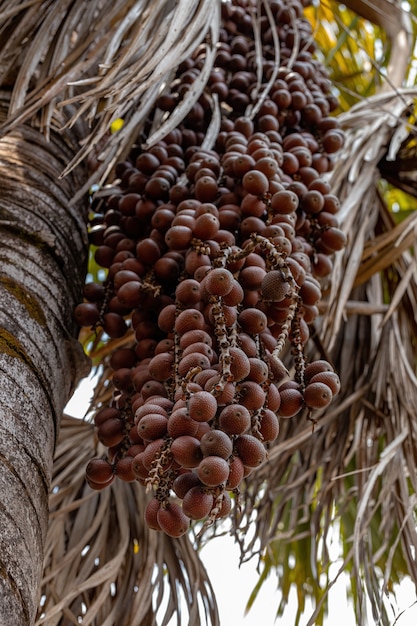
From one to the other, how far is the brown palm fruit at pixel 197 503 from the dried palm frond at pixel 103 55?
28.1 inches

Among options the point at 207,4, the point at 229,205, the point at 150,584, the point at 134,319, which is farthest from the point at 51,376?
the point at 207,4

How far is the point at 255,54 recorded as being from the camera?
74.5 inches

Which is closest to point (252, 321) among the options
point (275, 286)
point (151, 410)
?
point (275, 286)

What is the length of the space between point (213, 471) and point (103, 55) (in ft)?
3.62

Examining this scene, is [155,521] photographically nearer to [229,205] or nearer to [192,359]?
[192,359]

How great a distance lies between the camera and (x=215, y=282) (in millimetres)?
1054

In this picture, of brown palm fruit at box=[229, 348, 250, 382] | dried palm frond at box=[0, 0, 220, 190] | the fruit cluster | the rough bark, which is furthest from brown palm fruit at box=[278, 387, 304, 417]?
dried palm frond at box=[0, 0, 220, 190]

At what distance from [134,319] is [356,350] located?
104 centimetres

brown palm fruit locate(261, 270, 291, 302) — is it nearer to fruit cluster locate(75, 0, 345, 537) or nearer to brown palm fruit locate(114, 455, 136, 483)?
fruit cluster locate(75, 0, 345, 537)

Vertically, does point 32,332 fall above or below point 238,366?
above

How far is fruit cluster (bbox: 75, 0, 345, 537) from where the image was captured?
0.94 meters

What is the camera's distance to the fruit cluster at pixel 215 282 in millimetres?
941

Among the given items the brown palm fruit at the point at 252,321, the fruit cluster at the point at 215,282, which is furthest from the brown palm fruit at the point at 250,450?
the brown palm fruit at the point at 252,321

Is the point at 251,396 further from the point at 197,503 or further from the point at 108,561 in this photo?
the point at 108,561
